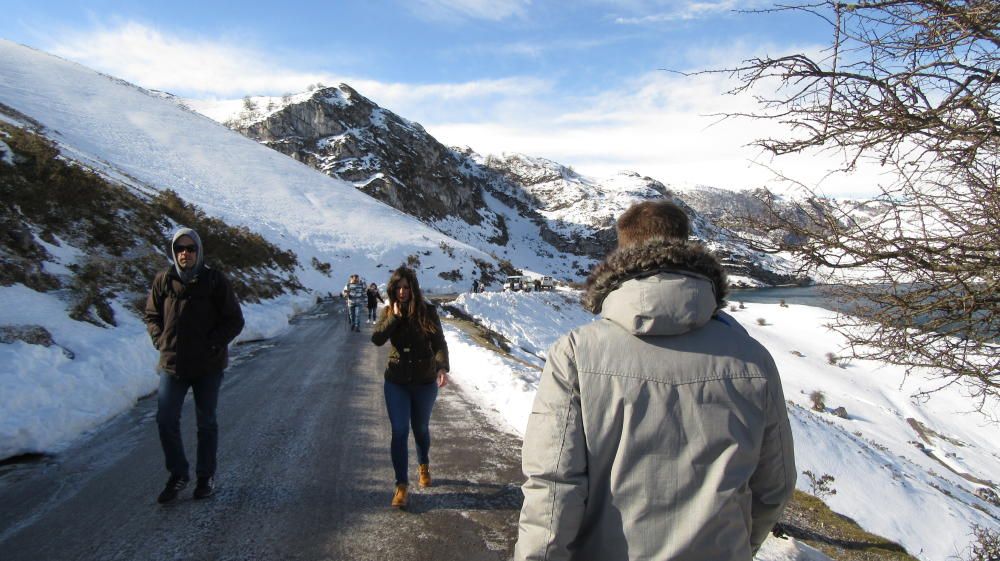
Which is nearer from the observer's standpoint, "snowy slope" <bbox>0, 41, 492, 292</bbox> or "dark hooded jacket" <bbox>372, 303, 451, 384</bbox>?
"dark hooded jacket" <bbox>372, 303, 451, 384</bbox>

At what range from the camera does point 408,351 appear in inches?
167

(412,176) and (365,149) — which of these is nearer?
(365,149)

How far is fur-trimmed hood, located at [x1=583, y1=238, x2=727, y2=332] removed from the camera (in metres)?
1.56

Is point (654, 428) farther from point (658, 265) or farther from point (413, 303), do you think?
point (413, 303)

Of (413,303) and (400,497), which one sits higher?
(413,303)

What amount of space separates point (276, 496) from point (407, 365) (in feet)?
4.82

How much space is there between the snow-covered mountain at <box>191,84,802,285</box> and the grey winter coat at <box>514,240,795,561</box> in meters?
79.3

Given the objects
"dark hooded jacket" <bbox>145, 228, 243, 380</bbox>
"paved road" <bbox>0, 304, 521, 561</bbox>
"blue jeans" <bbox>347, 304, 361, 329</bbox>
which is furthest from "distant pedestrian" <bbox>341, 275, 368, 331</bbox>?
"dark hooded jacket" <bbox>145, 228, 243, 380</bbox>

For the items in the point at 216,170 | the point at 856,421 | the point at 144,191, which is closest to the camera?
the point at 856,421

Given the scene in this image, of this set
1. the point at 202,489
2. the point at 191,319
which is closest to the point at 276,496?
the point at 202,489

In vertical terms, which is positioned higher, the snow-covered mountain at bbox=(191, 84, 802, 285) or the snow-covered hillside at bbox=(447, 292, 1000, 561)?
the snow-covered mountain at bbox=(191, 84, 802, 285)

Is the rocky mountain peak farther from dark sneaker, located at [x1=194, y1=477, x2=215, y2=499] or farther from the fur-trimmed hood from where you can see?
the fur-trimmed hood

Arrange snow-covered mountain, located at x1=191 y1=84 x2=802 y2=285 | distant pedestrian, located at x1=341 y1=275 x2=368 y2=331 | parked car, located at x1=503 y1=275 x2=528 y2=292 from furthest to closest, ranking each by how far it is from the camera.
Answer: snow-covered mountain, located at x1=191 y1=84 x2=802 y2=285
parked car, located at x1=503 y1=275 x2=528 y2=292
distant pedestrian, located at x1=341 y1=275 x2=368 y2=331

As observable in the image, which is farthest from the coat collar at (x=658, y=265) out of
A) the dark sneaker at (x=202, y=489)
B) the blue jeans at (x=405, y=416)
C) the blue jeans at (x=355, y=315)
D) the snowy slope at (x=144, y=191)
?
the blue jeans at (x=355, y=315)
